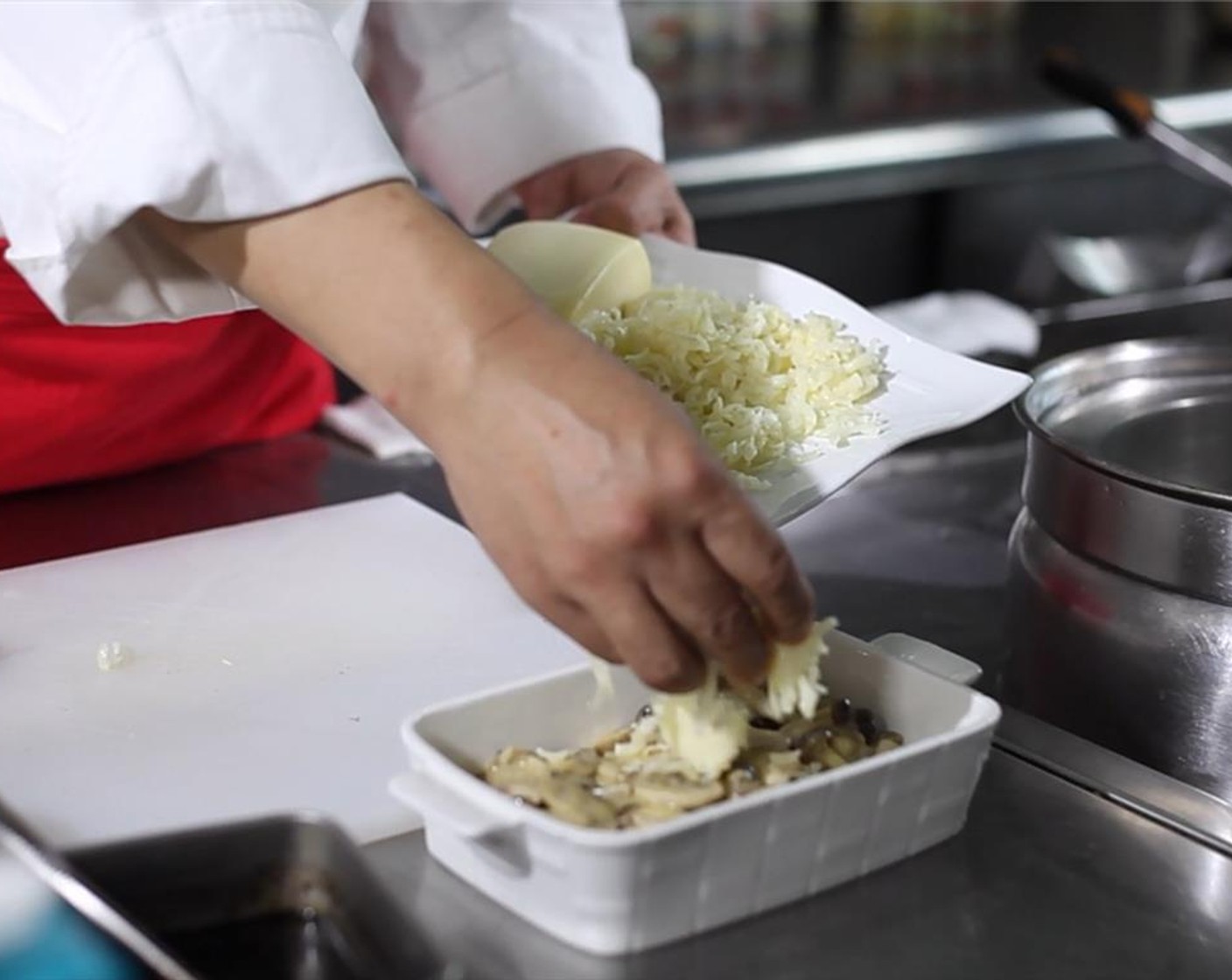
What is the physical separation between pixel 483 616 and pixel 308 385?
33cm

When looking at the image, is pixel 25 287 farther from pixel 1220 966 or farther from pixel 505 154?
pixel 1220 966

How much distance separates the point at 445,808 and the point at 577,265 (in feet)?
1.18

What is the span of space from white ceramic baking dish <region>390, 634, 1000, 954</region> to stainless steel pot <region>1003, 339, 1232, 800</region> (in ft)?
0.46

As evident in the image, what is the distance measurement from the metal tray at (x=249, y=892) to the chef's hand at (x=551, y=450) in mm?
108

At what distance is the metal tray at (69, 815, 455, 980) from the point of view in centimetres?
57

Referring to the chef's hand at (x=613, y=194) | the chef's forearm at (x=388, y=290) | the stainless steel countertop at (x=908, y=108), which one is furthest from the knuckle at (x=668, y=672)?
the stainless steel countertop at (x=908, y=108)

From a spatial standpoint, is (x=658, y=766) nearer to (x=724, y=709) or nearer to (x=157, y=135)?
(x=724, y=709)

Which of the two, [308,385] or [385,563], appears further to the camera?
[308,385]

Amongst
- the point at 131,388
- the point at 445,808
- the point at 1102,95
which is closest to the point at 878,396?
the point at 445,808

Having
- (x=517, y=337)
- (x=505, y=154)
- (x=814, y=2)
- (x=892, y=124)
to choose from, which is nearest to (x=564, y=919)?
(x=517, y=337)

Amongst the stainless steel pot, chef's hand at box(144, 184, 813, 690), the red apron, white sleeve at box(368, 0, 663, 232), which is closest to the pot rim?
the stainless steel pot

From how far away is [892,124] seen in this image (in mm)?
1915

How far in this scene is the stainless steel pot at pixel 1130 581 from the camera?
0.75 metres

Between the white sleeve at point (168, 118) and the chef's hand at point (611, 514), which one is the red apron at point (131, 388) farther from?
the chef's hand at point (611, 514)
